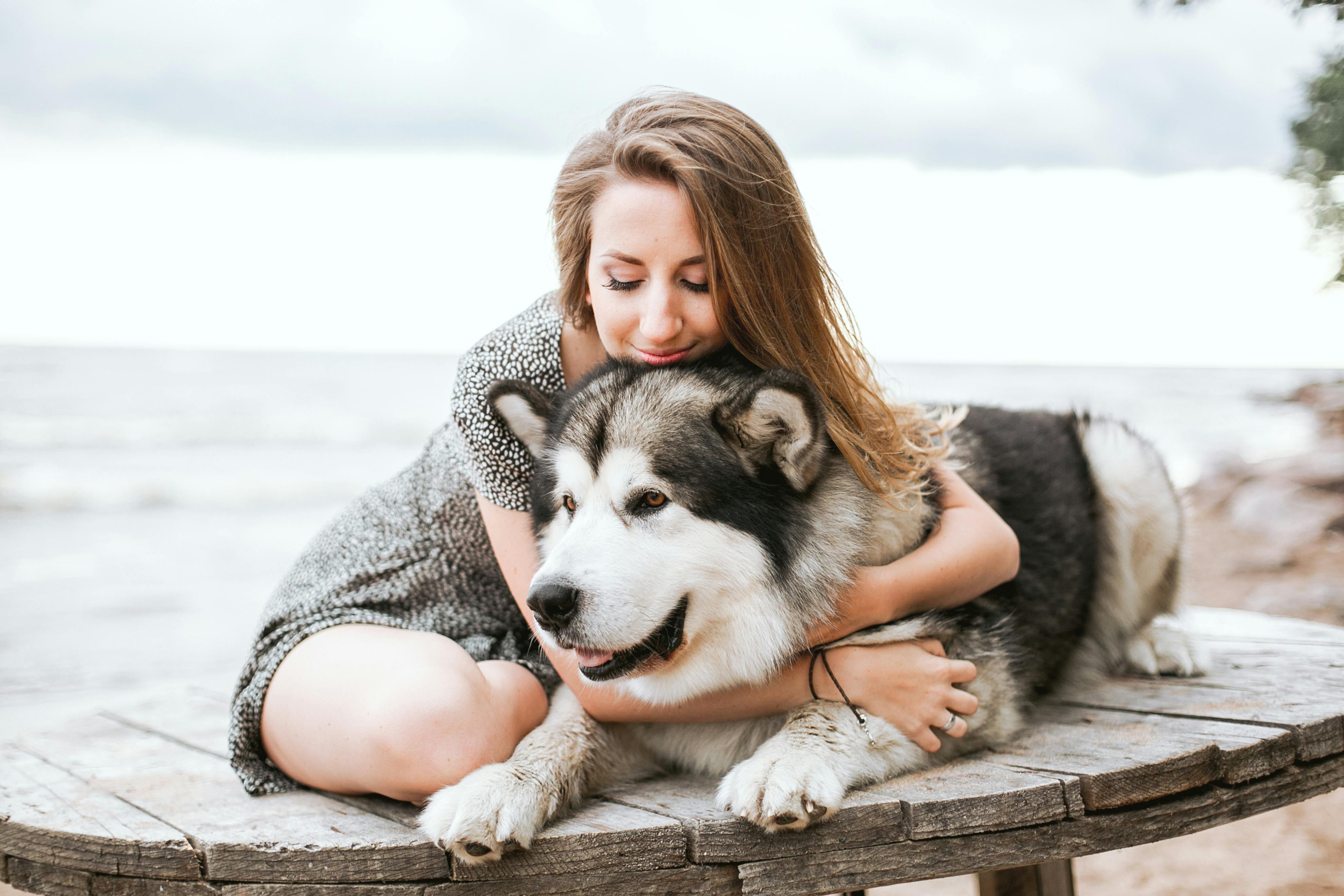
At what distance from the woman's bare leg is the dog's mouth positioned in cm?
29

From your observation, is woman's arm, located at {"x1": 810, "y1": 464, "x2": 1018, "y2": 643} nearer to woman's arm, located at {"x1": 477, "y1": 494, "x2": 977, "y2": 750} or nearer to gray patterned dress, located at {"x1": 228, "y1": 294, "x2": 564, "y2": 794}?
woman's arm, located at {"x1": 477, "y1": 494, "x2": 977, "y2": 750}

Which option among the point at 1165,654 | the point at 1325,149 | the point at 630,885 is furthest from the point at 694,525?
the point at 1325,149

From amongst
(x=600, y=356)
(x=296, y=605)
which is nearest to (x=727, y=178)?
(x=600, y=356)

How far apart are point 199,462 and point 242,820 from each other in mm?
13103

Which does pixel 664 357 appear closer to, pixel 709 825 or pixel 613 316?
pixel 613 316

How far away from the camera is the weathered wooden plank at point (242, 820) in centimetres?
173

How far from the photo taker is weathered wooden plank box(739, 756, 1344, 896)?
1719 millimetres

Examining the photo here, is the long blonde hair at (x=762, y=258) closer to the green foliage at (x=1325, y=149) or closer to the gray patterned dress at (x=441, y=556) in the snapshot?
the gray patterned dress at (x=441, y=556)

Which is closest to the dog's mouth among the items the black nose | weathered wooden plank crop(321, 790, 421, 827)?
the black nose

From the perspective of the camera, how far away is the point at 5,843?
1.95 metres

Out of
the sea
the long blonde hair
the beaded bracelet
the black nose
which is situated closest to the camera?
the black nose

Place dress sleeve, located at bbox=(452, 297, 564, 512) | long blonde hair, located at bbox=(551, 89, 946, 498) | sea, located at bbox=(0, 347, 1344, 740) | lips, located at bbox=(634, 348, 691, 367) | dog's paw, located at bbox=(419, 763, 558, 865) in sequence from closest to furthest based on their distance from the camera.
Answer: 1. dog's paw, located at bbox=(419, 763, 558, 865)
2. long blonde hair, located at bbox=(551, 89, 946, 498)
3. lips, located at bbox=(634, 348, 691, 367)
4. dress sleeve, located at bbox=(452, 297, 564, 512)
5. sea, located at bbox=(0, 347, 1344, 740)

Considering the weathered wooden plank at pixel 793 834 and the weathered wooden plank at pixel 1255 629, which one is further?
the weathered wooden plank at pixel 1255 629

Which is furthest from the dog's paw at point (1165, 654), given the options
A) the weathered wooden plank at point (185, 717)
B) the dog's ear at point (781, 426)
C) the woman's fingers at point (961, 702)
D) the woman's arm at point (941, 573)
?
the weathered wooden plank at point (185, 717)
